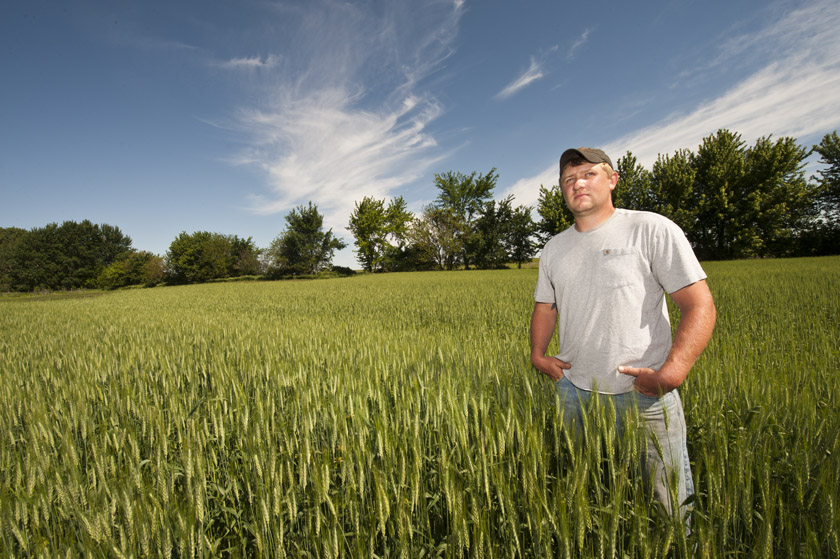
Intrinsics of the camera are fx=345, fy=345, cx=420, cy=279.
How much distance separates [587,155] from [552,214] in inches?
1931

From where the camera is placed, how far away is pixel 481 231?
180ft

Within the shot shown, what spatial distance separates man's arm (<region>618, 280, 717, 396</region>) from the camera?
148 centimetres

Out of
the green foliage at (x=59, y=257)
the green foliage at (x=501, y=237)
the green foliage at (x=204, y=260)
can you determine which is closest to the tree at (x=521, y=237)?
the green foliage at (x=501, y=237)

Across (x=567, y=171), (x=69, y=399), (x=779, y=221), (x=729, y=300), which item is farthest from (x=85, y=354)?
(x=779, y=221)

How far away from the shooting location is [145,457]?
2439 millimetres

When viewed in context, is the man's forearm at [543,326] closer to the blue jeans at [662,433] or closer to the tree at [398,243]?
the blue jeans at [662,433]

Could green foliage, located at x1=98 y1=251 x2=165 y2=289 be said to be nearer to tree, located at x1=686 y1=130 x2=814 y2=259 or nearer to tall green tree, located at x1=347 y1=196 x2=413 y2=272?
tall green tree, located at x1=347 y1=196 x2=413 y2=272

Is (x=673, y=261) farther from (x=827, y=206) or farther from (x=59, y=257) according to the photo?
(x=59, y=257)

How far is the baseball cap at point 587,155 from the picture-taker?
175 cm

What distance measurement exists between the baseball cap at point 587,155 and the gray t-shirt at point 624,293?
0.97 feet

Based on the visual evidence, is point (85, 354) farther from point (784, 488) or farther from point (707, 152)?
point (707, 152)

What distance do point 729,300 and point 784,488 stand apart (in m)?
9.02

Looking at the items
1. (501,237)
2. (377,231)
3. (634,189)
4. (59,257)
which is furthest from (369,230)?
(59,257)

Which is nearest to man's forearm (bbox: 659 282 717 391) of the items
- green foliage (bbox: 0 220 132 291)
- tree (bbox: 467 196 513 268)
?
tree (bbox: 467 196 513 268)
